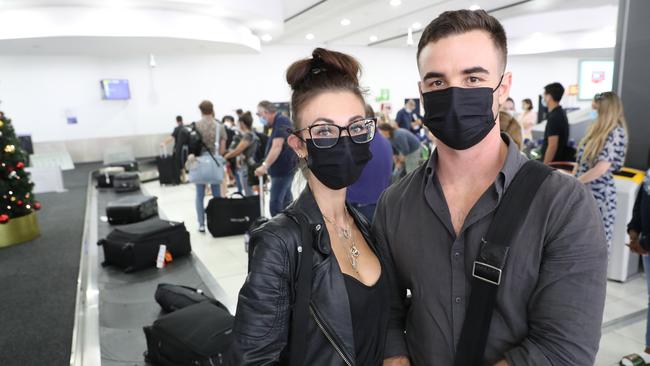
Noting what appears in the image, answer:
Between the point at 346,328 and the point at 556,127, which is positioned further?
the point at 556,127

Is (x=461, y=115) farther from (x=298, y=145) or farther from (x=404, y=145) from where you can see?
(x=404, y=145)

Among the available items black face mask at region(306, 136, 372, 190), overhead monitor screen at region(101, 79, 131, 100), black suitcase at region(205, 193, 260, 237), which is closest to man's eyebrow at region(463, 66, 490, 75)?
black face mask at region(306, 136, 372, 190)

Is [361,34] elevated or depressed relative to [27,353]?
elevated

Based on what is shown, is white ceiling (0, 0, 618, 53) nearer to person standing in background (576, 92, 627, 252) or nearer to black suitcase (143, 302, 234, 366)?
person standing in background (576, 92, 627, 252)

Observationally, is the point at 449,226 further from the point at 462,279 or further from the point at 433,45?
the point at 433,45

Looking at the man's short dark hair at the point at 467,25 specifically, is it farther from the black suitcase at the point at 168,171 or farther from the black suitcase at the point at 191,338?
the black suitcase at the point at 168,171

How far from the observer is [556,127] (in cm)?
489

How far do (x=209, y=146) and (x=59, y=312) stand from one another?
3291 mm

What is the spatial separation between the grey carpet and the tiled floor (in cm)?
142

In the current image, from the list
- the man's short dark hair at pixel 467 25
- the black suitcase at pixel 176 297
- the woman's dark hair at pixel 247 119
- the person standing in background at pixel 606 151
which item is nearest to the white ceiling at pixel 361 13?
the woman's dark hair at pixel 247 119

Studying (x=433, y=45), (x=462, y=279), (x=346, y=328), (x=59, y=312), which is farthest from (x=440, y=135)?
(x=59, y=312)

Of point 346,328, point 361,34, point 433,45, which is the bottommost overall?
point 346,328

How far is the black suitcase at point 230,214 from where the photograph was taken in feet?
20.2

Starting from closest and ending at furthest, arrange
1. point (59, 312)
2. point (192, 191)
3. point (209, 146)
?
point (59, 312)
point (209, 146)
point (192, 191)
